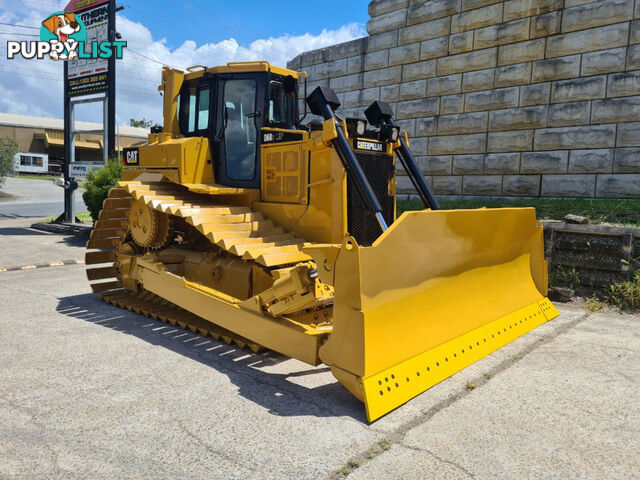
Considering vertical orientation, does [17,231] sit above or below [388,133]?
below

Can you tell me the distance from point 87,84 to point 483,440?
14.3 metres

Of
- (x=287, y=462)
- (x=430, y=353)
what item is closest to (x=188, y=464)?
(x=287, y=462)

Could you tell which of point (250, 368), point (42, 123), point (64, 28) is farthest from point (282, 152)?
point (42, 123)

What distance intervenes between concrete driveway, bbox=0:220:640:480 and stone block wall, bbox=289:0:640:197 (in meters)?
4.15

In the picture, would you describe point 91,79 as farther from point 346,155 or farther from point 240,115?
point 346,155

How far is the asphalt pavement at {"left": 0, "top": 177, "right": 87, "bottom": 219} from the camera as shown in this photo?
65.5 feet

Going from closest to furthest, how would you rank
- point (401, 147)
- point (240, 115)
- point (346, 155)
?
point (346, 155) < point (401, 147) < point (240, 115)

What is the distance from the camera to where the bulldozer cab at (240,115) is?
215 inches

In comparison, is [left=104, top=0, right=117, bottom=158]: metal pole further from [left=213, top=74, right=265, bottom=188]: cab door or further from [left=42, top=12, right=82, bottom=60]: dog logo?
[left=213, top=74, right=265, bottom=188]: cab door

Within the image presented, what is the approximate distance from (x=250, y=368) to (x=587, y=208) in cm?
596

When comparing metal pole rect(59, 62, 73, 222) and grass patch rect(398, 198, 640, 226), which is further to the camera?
metal pole rect(59, 62, 73, 222)

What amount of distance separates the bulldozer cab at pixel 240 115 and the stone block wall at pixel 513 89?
4.84 meters

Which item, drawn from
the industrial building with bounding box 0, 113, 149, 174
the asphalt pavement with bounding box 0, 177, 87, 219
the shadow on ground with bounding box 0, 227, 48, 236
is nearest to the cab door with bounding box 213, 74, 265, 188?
the shadow on ground with bounding box 0, 227, 48, 236

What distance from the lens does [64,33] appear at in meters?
14.0
